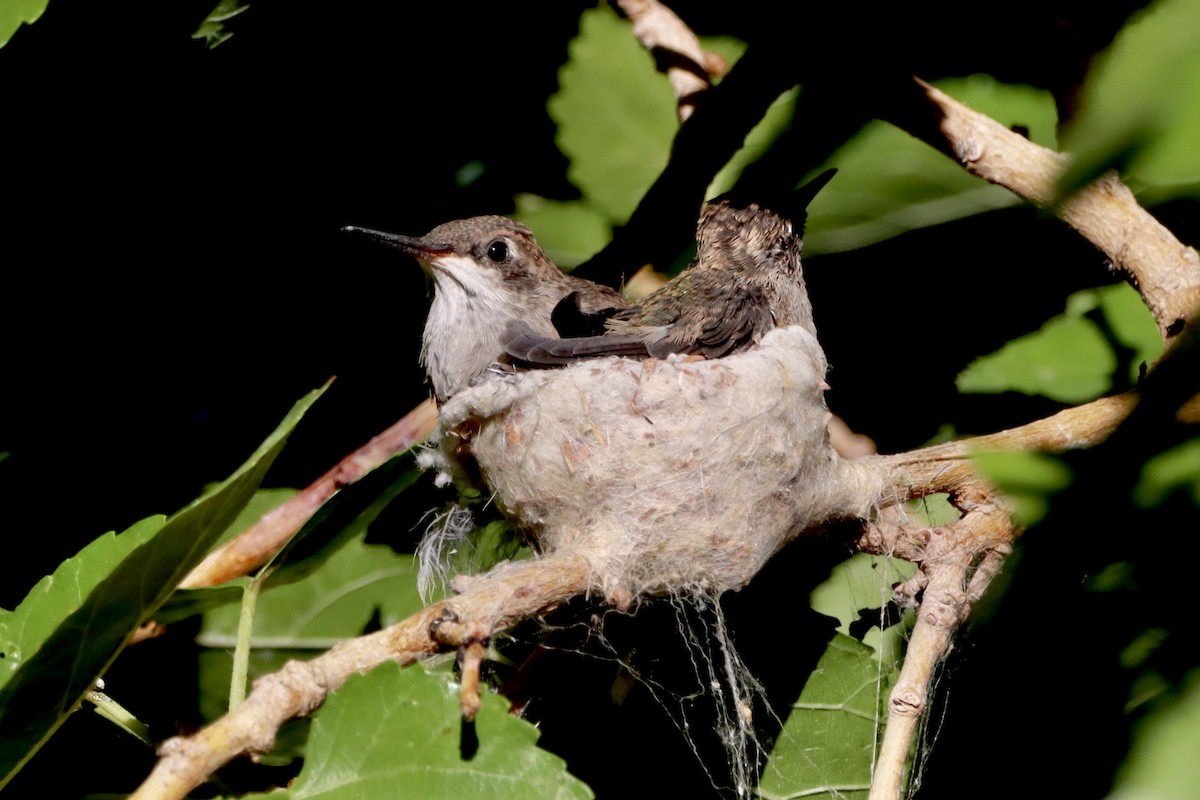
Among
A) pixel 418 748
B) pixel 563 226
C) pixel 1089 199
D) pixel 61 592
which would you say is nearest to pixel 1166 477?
pixel 1089 199

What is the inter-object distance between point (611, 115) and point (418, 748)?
86.3 inches

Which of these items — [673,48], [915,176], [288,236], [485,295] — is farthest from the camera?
[485,295]

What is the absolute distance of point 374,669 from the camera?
153 cm

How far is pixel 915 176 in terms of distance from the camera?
292 centimetres

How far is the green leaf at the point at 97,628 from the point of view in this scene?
1.62 metres

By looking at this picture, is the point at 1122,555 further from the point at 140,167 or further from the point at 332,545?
the point at 140,167

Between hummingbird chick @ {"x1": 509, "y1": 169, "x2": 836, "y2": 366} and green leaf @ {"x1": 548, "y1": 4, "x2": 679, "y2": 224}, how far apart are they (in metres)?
0.28

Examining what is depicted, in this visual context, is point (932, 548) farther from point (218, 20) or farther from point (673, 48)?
point (218, 20)

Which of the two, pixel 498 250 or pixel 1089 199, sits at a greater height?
pixel 498 250

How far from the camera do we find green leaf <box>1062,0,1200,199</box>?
61 cm

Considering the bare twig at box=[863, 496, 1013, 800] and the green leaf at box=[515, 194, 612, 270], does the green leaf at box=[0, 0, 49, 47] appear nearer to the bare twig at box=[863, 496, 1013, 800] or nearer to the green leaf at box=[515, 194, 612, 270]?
the green leaf at box=[515, 194, 612, 270]

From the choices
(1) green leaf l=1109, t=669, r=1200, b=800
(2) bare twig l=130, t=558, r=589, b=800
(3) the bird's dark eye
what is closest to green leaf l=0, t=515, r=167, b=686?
(2) bare twig l=130, t=558, r=589, b=800

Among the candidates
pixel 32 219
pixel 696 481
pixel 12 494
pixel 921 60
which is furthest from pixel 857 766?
pixel 32 219

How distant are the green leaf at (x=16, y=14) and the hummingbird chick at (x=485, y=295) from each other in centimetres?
121
